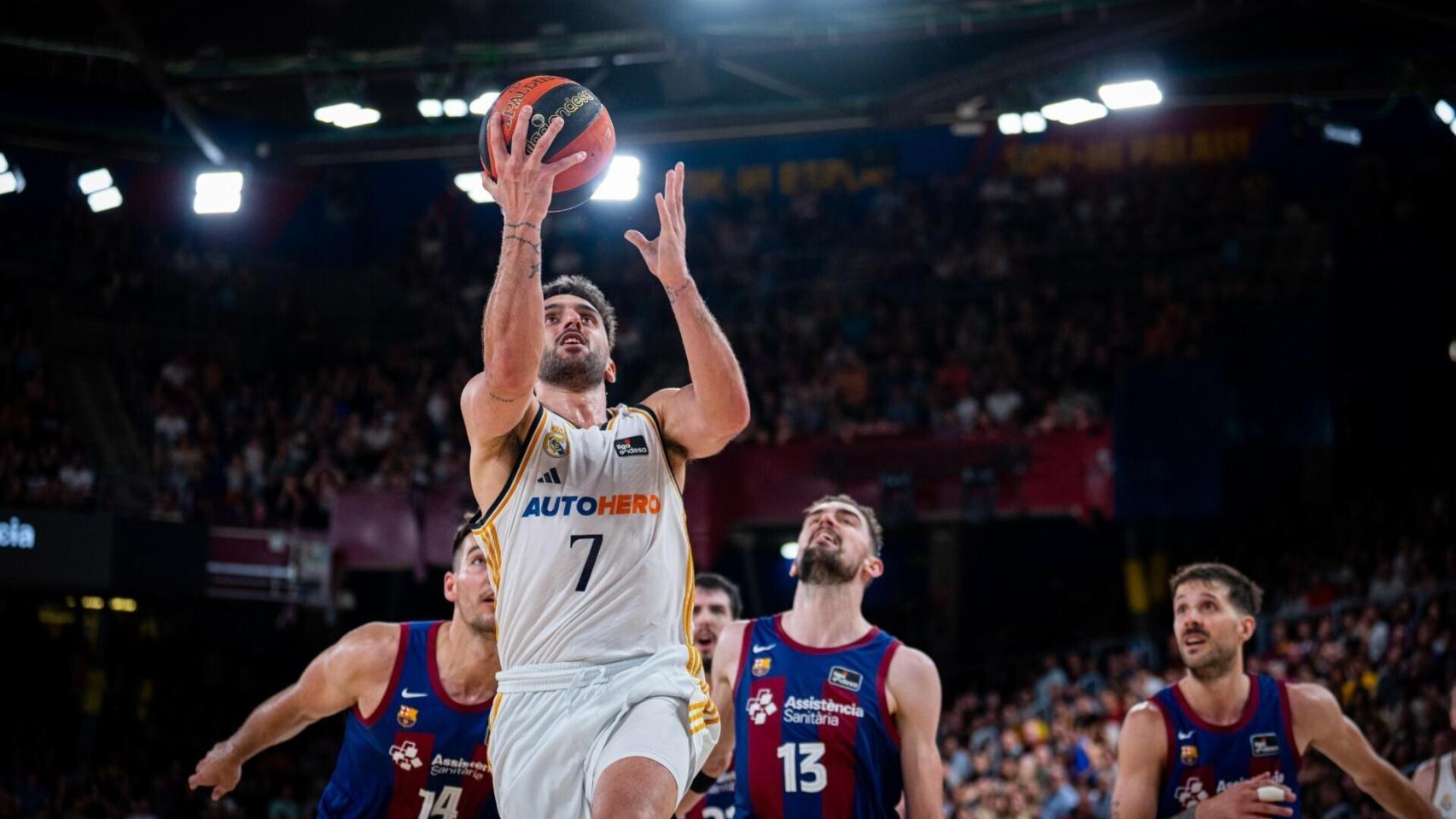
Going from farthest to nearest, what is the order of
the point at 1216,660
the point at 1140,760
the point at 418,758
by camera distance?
the point at 1216,660 < the point at 1140,760 < the point at 418,758

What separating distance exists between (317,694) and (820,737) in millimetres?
2315

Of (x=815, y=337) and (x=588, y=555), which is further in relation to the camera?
(x=815, y=337)

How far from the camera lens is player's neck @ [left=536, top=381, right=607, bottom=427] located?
560 centimetres

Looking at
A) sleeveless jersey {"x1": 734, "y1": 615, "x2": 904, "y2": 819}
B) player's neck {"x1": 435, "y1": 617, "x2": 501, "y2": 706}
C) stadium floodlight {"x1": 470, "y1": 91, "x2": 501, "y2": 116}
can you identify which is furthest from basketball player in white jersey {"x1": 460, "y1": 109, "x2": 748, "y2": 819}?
stadium floodlight {"x1": 470, "y1": 91, "x2": 501, "y2": 116}

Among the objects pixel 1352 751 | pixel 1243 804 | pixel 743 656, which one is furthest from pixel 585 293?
pixel 1352 751

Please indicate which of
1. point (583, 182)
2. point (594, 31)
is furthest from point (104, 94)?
point (583, 182)

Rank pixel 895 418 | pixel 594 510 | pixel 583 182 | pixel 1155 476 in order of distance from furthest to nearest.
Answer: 1. pixel 895 418
2. pixel 1155 476
3. pixel 583 182
4. pixel 594 510

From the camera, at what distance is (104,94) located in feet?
78.1

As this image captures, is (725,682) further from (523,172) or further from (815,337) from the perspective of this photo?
(815,337)

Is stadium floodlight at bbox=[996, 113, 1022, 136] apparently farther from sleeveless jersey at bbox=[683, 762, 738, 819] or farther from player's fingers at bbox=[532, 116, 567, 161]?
player's fingers at bbox=[532, 116, 567, 161]

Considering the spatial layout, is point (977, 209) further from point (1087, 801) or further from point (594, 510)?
point (594, 510)

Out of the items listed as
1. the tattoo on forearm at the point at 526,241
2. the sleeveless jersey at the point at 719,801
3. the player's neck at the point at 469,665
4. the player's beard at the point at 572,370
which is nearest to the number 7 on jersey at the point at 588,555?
the player's beard at the point at 572,370

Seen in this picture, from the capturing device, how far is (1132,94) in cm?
1627

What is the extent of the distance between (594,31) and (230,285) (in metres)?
10.9
